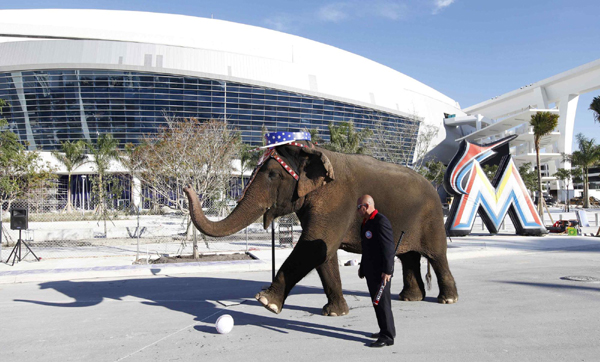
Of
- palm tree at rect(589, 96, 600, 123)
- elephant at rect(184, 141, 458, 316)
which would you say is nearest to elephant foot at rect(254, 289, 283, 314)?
elephant at rect(184, 141, 458, 316)

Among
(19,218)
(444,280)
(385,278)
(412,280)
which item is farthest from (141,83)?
(385,278)

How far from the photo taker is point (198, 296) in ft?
24.7

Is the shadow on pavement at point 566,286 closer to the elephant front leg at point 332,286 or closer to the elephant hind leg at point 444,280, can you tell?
the elephant hind leg at point 444,280

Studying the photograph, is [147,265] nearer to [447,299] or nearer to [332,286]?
[332,286]

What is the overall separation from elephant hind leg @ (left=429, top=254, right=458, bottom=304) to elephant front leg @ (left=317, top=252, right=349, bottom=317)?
5.18ft

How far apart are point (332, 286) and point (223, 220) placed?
6.01 feet

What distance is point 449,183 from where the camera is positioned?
15898mm

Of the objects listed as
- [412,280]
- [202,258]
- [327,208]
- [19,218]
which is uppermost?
[327,208]

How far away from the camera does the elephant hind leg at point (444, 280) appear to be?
21.1ft

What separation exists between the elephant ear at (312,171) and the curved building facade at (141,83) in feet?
126

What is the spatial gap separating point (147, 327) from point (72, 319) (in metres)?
1.33

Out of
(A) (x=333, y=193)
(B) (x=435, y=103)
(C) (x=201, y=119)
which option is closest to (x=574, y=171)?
(B) (x=435, y=103)

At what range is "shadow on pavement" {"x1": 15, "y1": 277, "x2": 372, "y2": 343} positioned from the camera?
543 centimetres

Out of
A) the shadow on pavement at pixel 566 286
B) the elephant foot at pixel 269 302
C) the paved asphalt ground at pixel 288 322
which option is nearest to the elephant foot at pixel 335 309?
the paved asphalt ground at pixel 288 322
